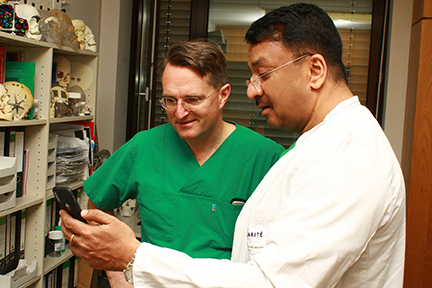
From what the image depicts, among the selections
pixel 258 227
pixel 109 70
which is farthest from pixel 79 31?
pixel 258 227

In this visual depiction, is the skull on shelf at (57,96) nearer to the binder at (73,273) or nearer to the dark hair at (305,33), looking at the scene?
the binder at (73,273)

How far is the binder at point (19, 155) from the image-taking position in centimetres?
180

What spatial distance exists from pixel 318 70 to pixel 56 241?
6.03 feet

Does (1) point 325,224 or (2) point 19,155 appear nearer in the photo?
(1) point 325,224

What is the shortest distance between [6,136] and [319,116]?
1527 millimetres

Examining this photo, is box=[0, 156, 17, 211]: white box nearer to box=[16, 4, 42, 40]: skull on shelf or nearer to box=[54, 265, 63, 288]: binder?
box=[16, 4, 42, 40]: skull on shelf

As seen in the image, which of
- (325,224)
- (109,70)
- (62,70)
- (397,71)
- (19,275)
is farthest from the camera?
(109,70)

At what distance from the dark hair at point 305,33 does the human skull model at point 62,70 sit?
1.62 m

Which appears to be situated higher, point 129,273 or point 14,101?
point 14,101

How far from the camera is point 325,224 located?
63cm

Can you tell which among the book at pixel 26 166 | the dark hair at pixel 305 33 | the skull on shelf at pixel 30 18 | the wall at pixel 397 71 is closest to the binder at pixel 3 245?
the book at pixel 26 166

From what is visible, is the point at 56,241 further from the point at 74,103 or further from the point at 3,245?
the point at 74,103

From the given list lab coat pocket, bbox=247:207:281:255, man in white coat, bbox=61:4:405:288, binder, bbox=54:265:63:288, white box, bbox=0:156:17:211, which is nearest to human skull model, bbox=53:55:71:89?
white box, bbox=0:156:17:211

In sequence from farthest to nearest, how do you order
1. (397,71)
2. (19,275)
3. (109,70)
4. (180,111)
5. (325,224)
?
1. (109,70)
2. (397,71)
3. (19,275)
4. (180,111)
5. (325,224)
